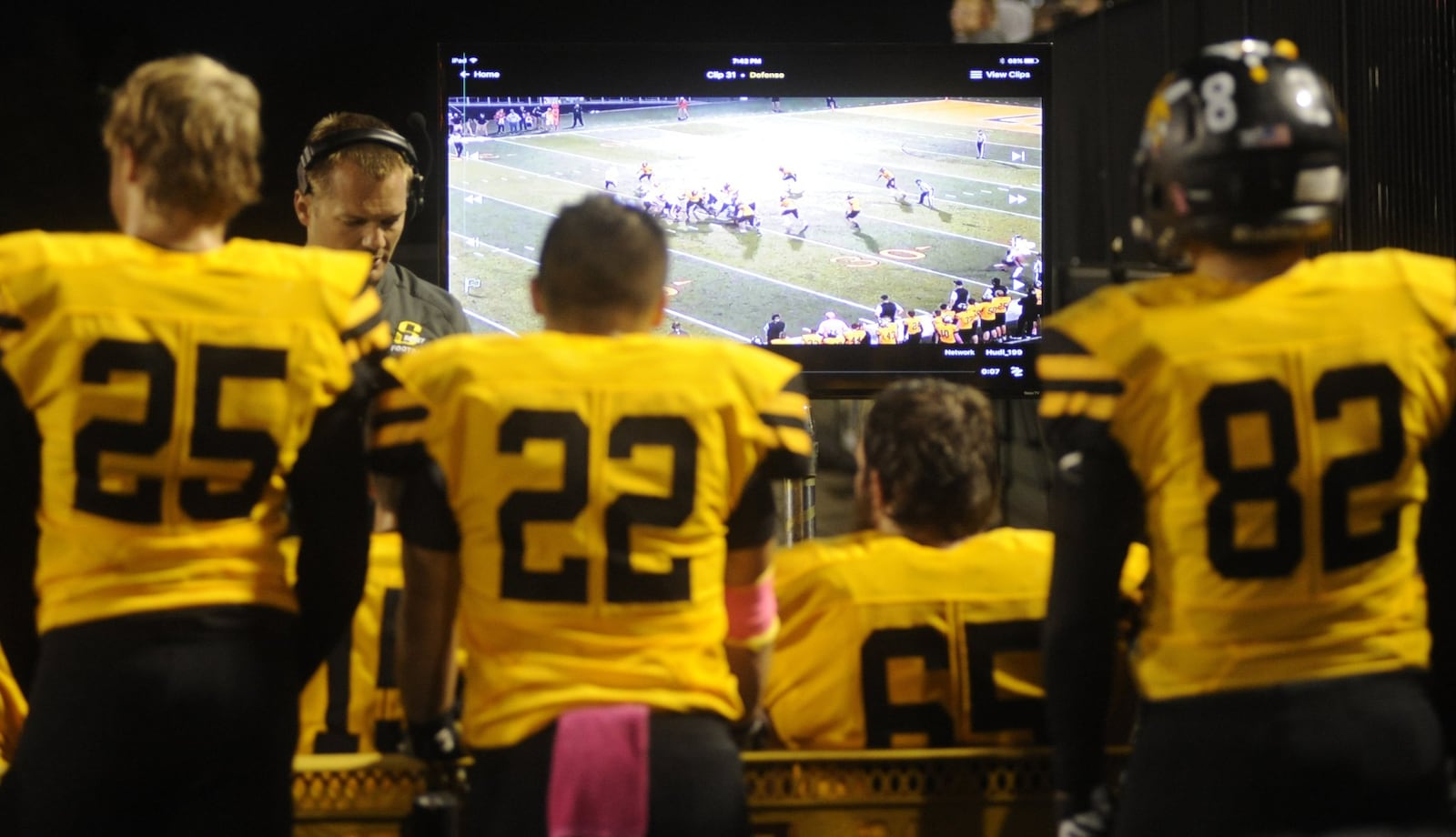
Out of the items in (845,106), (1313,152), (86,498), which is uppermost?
(845,106)

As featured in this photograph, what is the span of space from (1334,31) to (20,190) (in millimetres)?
4599

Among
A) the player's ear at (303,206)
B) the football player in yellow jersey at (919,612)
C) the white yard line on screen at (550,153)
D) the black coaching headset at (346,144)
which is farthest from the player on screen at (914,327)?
the football player in yellow jersey at (919,612)

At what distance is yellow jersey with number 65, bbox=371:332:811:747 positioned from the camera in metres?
1.94

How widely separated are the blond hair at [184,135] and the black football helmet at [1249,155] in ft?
3.75

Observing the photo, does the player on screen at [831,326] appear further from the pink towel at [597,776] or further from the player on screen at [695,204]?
the pink towel at [597,776]

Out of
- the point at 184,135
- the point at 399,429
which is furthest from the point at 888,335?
the point at 184,135

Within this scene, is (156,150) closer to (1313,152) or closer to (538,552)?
(538,552)

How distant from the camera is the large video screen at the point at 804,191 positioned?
4688mm

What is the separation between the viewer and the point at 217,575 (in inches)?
76.8

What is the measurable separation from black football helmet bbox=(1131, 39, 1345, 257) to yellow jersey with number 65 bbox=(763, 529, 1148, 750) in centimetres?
76

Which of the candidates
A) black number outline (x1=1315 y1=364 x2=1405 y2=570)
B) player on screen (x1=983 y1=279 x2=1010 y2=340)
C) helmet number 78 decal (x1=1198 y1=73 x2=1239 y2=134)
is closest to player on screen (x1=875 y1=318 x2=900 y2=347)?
player on screen (x1=983 y1=279 x2=1010 y2=340)

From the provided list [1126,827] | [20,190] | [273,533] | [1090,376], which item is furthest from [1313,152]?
[20,190]

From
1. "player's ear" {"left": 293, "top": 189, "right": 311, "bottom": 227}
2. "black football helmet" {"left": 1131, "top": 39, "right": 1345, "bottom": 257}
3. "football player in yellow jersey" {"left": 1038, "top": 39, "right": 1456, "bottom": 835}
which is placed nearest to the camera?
"football player in yellow jersey" {"left": 1038, "top": 39, "right": 1456, "bottom": 835}

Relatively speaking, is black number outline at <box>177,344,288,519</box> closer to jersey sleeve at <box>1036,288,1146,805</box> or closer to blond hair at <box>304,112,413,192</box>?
jersey sleeve at <box>1036,288,1146,805</box>
